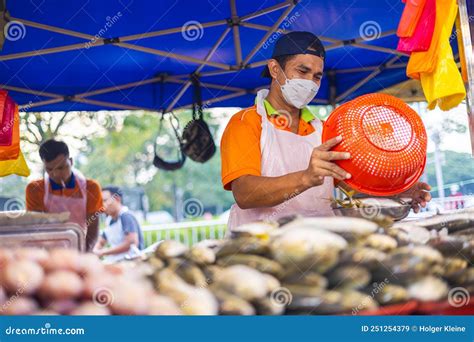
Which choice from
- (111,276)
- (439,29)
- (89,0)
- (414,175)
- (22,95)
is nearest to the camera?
(111,276)

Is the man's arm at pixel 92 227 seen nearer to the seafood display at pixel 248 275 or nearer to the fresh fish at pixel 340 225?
the seafood display at pixel 248 275

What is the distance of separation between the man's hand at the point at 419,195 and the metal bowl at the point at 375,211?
23 centimetres

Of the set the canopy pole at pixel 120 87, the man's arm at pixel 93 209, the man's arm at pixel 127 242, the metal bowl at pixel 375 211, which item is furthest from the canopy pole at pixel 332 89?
the metal bowl at pixel 375 211

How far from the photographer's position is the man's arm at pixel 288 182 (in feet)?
6.59

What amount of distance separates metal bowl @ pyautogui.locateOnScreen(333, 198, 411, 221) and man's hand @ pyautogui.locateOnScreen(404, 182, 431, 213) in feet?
0.76

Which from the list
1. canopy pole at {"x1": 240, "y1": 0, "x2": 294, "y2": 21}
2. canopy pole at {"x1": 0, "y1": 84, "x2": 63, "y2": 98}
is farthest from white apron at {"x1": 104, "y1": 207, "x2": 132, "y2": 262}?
canopy pole at {"x1": 240, "y1": 0, "x2": 294, "y2": 21}

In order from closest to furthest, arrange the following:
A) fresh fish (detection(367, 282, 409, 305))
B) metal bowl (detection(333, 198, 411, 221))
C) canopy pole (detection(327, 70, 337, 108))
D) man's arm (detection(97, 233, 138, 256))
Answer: fresh fish (detection(367, 282, 409, 305))
metal bowl (detection(333, 198, 411, 221))
man's arm (detection(97, 233, 138, 256))
canopy pole (detection(327, 70, 337, 108))

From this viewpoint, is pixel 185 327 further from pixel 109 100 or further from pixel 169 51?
pixel 109 100

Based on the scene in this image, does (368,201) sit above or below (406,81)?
below

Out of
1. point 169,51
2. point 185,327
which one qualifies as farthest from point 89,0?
Answer: point 185,327

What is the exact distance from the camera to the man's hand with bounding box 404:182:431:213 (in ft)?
7.88

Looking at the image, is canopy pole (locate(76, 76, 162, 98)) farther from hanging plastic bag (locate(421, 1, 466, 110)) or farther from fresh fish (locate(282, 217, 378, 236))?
fresh fish (locate(282, 217, 378, 236))

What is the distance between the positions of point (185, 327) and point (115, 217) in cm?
259

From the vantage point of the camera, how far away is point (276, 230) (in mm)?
1979
